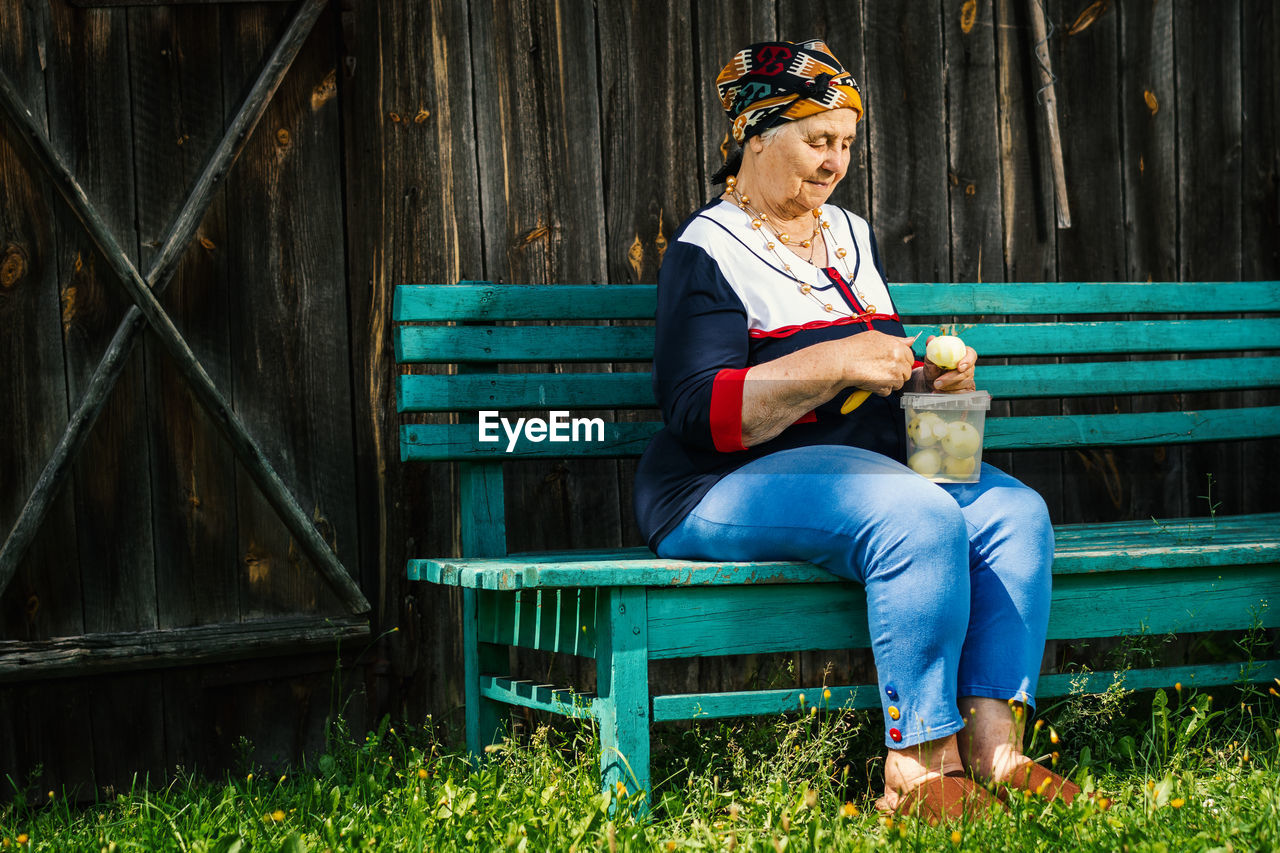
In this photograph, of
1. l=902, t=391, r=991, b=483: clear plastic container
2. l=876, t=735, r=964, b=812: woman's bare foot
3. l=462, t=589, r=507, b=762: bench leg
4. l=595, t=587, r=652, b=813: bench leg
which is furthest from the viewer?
l=462, t=589, r=507, b=762: bench leg

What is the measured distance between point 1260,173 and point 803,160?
6.55 feet

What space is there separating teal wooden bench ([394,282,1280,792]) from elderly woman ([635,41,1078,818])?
0.14 metres

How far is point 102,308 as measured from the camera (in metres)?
2.88

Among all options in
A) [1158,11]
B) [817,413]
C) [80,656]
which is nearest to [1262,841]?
[817,413]

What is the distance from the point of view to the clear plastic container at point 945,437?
7.75 feet

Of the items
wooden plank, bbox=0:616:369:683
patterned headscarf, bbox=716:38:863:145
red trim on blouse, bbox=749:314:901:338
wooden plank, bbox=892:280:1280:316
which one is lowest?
wooden plank, bbox=0:616:369:683

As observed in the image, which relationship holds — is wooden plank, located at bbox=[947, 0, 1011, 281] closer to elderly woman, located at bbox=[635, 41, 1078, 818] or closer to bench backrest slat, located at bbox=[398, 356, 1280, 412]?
bench backrest slat, located at bbox=[398, 356, 1280, 412]

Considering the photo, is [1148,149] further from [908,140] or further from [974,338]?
[974,338]

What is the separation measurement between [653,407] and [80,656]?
4.79 feet

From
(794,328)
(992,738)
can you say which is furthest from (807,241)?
(992,738)

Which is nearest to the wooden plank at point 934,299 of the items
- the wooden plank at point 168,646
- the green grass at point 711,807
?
the wooden plank at point 168,646

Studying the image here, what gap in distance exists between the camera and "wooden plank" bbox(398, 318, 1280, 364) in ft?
9.06

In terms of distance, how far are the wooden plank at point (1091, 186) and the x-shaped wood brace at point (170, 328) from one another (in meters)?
2.13

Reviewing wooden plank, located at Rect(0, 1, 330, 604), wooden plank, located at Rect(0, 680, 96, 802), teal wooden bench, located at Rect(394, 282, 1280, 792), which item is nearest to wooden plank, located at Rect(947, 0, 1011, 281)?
teal wooden bench, located at Rect(394, 282, 1280, 792)
